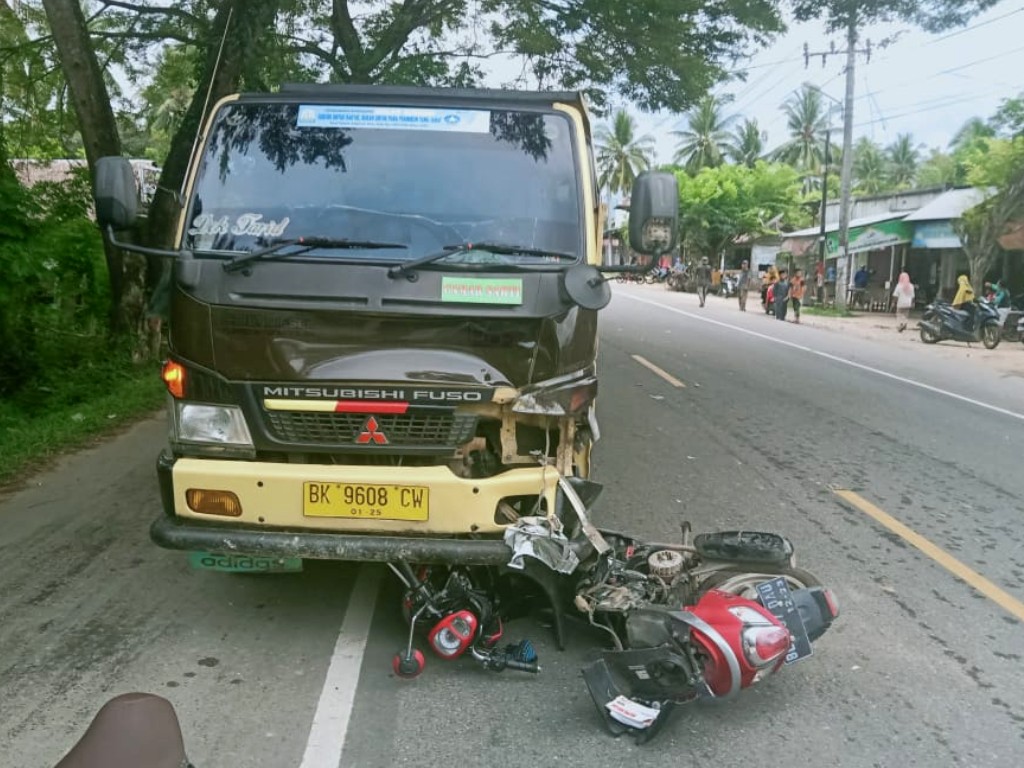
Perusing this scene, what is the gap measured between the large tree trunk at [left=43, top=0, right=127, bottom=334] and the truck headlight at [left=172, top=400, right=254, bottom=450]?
309 inches

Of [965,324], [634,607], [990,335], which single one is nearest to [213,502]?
[634,607]

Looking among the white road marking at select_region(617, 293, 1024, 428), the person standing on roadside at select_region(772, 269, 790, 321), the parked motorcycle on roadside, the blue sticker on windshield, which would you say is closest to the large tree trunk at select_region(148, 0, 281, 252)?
the blue sticker on windshield

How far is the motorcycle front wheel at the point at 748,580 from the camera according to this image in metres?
3.79

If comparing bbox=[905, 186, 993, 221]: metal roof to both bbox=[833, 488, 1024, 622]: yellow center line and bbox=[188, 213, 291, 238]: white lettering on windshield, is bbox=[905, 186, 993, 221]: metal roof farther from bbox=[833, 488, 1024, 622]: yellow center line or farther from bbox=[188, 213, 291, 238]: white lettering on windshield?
bbox=[188, 213, 291, 238]: white lettering on windshield

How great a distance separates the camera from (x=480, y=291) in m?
3.98

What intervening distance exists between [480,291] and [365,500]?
99 cm

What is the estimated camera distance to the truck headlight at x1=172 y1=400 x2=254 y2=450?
12.9 feet

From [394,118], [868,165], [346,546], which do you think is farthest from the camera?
[868,165]

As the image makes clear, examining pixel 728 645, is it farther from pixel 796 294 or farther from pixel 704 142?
pixel 704 142

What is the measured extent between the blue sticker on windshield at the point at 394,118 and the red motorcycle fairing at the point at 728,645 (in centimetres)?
251

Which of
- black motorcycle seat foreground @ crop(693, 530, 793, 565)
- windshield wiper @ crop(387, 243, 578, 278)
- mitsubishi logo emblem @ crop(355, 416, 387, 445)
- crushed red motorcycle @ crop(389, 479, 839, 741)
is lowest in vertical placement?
crushed red motorcycle @ crop(389, 479, 839, 741)

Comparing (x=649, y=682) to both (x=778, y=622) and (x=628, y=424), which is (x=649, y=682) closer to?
(x=778, y=622)

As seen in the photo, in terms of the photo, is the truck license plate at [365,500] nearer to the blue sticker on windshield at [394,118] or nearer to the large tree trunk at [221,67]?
the blue sticker on windshield at [394,118]

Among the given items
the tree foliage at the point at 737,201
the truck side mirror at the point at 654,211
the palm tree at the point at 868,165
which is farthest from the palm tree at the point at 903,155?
the truck side mirror at the point at 654,211
